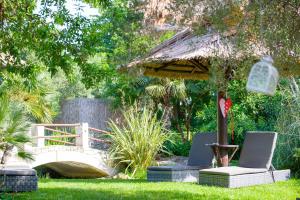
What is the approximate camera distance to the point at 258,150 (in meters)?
9.12

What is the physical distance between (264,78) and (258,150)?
5906 millimetres

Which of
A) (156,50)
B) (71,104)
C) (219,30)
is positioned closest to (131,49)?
(156,50)

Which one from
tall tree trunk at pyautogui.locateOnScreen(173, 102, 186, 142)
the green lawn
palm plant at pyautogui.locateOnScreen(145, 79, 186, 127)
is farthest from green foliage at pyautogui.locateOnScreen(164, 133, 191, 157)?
the green lawn

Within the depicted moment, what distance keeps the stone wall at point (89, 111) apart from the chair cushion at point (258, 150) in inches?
433

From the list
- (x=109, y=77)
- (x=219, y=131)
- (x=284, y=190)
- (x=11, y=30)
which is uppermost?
(x=11, y=30)

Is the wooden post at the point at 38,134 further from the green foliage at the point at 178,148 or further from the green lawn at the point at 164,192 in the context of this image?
the green lawn at the point at 164,192

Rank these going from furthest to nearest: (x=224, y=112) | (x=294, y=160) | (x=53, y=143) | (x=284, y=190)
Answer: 1. (x=53, y=143)
2. (x=294, y=160)
3. (x=224, y=112)
4. (x=284, y=190)

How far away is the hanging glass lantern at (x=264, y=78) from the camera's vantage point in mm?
3408

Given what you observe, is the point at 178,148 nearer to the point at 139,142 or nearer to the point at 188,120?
the point at 188,120

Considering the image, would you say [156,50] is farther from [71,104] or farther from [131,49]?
[71,104]

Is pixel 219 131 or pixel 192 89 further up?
pixel 192 89

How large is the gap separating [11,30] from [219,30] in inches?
128

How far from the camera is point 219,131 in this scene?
9133 mm

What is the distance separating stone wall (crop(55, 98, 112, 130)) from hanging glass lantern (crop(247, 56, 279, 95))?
16.6m
